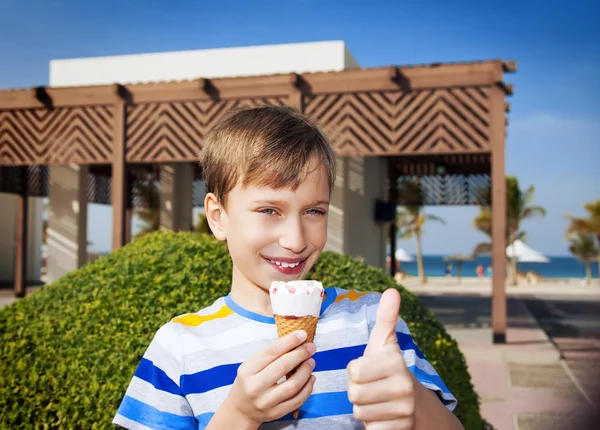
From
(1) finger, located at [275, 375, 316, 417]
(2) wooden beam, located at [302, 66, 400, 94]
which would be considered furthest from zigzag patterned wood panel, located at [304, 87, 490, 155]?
(1) finger, located at [275, 375, 316, 417]

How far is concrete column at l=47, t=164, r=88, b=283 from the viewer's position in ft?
51.5

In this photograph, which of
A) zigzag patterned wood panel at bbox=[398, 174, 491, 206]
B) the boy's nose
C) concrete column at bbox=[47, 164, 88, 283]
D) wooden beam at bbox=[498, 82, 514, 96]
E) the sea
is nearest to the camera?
the boy's nose

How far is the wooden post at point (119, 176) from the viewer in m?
11.2

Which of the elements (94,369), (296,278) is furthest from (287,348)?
(94,369)

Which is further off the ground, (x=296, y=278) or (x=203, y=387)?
(x=296, y=278)

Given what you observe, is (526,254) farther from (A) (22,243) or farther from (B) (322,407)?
(B) (322,407)

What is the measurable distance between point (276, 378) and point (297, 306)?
0.16 m

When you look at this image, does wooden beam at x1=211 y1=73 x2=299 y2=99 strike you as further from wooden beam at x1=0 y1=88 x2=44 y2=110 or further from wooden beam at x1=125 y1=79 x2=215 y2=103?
wooden beam at x1=0 y1=88 x2=44 y2=110

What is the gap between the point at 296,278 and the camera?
57.6 inches

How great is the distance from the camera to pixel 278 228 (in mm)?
1400

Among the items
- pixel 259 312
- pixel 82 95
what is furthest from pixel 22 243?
pixel 259 312

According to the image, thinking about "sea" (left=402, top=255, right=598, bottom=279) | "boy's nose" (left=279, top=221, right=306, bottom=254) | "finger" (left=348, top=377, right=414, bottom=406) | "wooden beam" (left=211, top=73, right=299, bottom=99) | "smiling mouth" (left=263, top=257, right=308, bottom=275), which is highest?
"wooden beam" (left=211, top=73, right=299, bottom=99)

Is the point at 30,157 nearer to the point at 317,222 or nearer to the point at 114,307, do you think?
the point at 114,307

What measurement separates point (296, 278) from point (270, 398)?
0.38m
